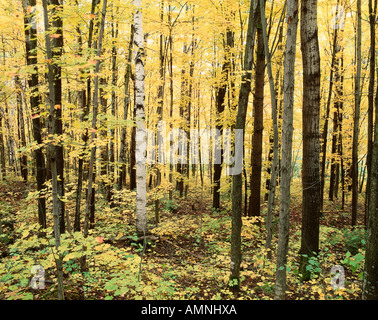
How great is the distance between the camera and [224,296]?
4.60 metres

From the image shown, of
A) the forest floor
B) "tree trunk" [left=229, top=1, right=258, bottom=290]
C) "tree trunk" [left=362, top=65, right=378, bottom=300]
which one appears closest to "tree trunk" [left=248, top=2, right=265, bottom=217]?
the forest floor

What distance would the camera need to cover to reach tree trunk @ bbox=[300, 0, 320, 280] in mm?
4754

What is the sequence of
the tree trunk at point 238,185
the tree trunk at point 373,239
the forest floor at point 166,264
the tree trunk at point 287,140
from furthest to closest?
the tree trunk at point 238,185 < the forest floor at point 166,264 < the tree trunk at point 287,140 < the tree trunk at point 373,239

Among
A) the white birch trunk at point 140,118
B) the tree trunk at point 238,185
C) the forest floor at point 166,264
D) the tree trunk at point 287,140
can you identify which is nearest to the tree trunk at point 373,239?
the forest floor at point 166,264

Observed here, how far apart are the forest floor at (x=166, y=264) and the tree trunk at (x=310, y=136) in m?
0.59

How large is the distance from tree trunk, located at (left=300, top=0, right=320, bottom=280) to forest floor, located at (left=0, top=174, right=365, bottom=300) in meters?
0.59

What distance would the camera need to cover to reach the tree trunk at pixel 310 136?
187 inches

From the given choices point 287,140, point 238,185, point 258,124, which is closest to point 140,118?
point 238,185

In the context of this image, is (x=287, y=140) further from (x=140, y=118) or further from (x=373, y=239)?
(x=140, y=118)

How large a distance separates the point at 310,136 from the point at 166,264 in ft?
16.3

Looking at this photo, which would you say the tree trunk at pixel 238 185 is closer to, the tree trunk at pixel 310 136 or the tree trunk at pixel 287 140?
the tree trunk at pixel 287 140

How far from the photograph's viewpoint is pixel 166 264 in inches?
233

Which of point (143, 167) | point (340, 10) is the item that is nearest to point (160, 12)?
point (143, 167)
